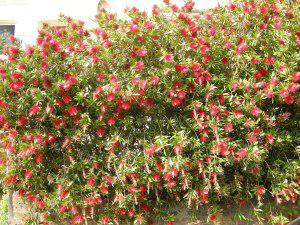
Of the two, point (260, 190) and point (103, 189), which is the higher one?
point (260, 190)

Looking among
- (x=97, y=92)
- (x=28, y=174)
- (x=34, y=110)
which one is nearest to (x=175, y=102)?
(x=97, y=92)

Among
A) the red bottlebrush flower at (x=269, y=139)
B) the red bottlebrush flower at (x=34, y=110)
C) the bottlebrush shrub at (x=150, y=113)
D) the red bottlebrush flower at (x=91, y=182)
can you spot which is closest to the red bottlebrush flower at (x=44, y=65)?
the bottlebrush shrub at (x=150, y=113)

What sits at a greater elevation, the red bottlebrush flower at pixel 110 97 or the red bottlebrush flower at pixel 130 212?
the red bottlebrush flower at pixel 110 97

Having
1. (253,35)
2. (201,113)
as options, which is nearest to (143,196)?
(201,113)

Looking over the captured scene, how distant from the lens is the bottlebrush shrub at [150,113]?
334cm

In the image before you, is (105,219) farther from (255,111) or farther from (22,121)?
(255,111)

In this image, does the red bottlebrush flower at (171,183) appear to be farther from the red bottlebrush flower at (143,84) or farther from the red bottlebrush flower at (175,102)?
the red bottlebrush flower at (143,84)

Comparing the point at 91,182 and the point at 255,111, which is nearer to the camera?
the point at 255,111

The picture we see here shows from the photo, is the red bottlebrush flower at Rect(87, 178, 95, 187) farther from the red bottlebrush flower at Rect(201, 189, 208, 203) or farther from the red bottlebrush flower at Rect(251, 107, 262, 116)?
the red bottlebrush flower at Rect(251, 107, 262, 116)

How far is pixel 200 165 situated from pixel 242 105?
2.21 ft

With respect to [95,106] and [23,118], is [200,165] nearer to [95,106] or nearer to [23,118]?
[95,106]

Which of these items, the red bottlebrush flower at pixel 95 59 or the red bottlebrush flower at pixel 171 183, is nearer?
the red bottlebrush flower at pixel 171 183

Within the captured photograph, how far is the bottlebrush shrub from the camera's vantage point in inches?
132

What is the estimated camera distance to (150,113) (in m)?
3.58
